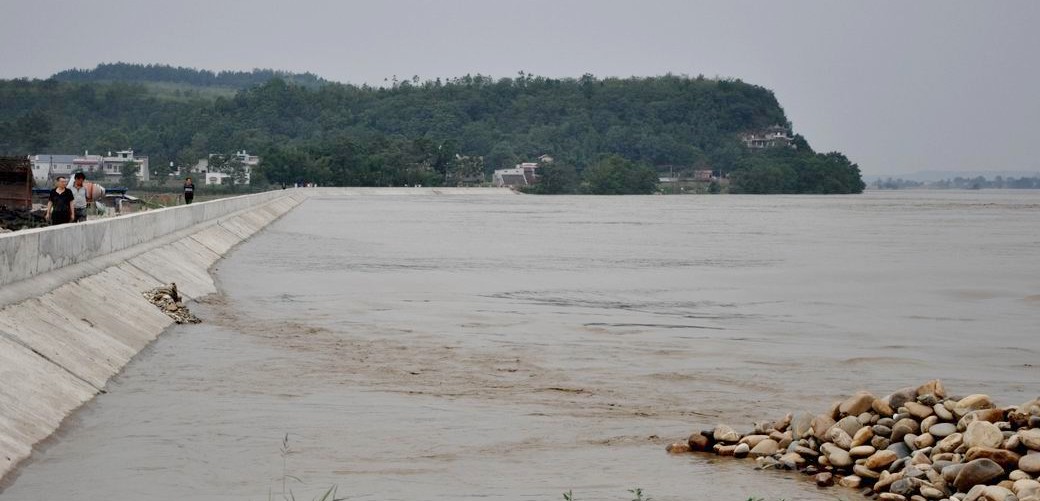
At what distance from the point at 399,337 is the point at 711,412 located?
24.0 feet

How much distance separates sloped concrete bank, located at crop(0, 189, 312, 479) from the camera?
12.4 meters

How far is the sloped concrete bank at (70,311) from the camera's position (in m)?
12.4

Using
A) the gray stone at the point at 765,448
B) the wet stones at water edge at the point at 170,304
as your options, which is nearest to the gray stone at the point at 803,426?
the gray stone at the point at 765,448

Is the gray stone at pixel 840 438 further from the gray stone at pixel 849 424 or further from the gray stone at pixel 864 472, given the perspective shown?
the gray stone at pixel 864 472

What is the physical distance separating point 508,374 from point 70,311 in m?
5.32

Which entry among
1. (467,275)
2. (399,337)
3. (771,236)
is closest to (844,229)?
(771,236)

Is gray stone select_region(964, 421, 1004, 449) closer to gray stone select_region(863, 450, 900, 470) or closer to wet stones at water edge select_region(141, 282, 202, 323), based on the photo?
gray stone select_region(863, 450, 900, 470)

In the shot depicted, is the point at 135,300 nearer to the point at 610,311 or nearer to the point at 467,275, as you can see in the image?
the point at 610,311

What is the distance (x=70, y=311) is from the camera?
17.1m

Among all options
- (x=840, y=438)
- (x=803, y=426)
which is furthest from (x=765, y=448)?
(x=840, y=438)

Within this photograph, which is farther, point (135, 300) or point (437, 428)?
point (135, 300)

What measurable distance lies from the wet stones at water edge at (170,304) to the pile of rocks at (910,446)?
11.5 meters

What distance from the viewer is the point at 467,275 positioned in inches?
1339

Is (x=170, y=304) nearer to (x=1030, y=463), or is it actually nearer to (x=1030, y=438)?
(x=1030, y=438)
